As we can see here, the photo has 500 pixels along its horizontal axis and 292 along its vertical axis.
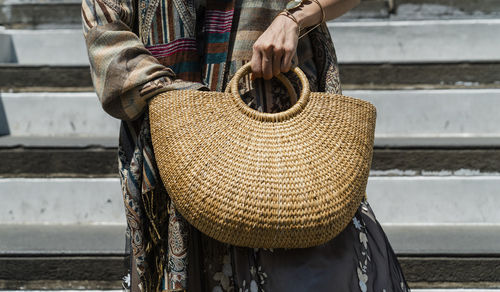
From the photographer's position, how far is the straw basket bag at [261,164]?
0.66 metres

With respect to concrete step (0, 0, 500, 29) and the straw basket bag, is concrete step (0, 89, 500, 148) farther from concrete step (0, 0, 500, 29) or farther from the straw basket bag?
the straw basket bag

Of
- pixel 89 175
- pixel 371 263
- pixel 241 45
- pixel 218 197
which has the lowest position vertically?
pixel 89 175

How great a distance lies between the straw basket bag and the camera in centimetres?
66

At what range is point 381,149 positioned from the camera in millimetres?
1700

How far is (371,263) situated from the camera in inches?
32.9

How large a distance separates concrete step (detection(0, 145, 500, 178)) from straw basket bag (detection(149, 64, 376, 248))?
1.01m

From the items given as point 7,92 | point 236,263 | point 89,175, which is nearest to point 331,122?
point 236,263

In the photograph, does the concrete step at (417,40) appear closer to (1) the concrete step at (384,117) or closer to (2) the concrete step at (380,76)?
(2) the concrete step at (380,76)

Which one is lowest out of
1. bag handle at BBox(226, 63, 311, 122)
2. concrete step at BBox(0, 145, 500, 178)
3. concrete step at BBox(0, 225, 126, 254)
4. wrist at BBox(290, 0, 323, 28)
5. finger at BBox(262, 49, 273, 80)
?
concrete step at BBox(0, 225, 126, 254)

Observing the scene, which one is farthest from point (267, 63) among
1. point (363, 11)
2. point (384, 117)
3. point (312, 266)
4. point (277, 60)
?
point (363, 11)

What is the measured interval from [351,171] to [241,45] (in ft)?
1.00

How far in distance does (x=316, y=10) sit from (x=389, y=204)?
107 cm

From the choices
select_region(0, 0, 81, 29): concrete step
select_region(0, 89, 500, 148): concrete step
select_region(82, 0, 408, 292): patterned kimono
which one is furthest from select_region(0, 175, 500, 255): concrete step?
select_region(0, 0, 81, 29): concrete step

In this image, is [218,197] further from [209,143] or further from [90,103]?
[90,103]
